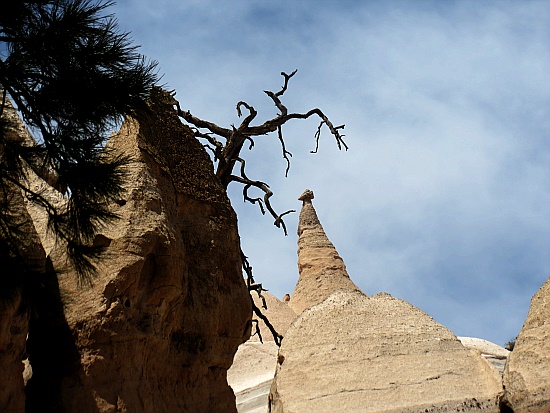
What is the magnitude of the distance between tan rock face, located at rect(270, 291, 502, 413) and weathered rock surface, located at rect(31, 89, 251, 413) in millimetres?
3054

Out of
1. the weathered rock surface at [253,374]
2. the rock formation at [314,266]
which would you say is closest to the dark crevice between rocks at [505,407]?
the weathered rock surface at [253,374]

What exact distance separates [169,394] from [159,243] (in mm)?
1747

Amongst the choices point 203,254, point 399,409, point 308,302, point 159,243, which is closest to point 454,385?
point 399,409

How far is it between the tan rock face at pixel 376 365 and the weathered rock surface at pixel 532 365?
549mm

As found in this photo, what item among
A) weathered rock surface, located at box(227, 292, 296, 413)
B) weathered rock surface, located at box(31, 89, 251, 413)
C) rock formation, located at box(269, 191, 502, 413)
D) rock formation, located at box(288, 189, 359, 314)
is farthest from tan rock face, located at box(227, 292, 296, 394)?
weathered rock surface, located at box(31, 89, 251, 413)

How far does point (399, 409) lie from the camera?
1372cm

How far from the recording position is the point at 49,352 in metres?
9.05

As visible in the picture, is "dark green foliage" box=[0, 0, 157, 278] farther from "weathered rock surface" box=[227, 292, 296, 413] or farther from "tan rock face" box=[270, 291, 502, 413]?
"weathered rock surface" box=[227, 292, 296, 413]

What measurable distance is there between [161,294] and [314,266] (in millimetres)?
30685

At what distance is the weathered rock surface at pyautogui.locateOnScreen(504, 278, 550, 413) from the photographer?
12414 millimetres

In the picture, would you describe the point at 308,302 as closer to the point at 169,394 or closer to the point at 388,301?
the point at 388,301

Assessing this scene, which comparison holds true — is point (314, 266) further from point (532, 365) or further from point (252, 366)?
point (532, 365)

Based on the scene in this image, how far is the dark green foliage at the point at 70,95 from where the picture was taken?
735 centimetres

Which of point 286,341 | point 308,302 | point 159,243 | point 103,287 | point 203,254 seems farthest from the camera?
point 308,302
